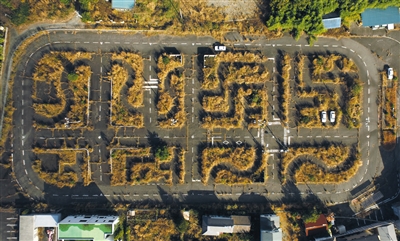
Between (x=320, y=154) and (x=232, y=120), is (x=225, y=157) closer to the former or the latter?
(x=232, y=120)

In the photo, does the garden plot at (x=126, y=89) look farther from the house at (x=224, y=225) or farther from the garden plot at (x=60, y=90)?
the house at (x=224, y=225)

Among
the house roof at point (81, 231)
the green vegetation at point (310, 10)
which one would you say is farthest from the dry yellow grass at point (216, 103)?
the house roof at point (81, 231)

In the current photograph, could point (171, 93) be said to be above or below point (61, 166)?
above

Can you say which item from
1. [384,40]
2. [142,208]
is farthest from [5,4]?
[384,40]

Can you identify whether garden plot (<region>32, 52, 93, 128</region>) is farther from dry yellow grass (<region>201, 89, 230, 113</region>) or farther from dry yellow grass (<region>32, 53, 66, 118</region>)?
dry yellow grass (<region>201, 89, 230, 113</region>)

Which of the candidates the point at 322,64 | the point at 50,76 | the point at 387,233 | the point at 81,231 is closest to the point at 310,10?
the point at 322,64

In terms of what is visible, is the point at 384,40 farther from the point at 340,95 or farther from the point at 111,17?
the point at 111,17

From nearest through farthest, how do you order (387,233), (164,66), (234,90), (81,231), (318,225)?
(81,231)
(387,233)
(318,225)
(164,66)
(234,90)
